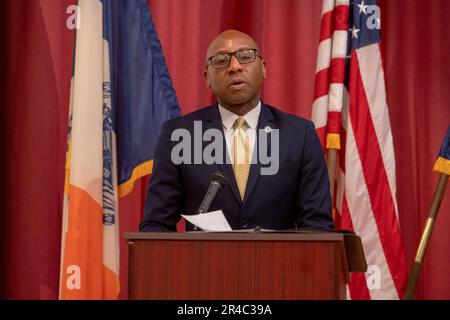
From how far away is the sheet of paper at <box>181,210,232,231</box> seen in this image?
241 centimetres

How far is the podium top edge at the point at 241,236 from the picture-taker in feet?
7.29

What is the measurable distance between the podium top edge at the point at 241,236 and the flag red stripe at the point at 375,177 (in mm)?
2124

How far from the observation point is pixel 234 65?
11.2ft

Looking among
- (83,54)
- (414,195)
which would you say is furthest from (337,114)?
(83,54)

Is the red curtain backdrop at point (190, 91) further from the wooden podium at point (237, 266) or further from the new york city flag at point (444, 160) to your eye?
the wooden podium at point (237, 266)

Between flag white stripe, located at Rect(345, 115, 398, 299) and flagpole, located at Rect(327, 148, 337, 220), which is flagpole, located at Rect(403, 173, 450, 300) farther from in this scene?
flagpole, located at Rect(327, 148, 337, 220)

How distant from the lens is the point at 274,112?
11.5ft

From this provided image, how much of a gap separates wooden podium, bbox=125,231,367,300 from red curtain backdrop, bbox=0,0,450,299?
96.3 inches

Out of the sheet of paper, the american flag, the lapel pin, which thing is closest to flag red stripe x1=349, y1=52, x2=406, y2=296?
the american flag

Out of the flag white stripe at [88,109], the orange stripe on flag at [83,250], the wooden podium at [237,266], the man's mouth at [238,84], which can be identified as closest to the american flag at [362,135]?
the man's mouth at [238,84]

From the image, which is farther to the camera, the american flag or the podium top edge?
the american flag

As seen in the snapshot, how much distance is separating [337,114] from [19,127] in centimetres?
200

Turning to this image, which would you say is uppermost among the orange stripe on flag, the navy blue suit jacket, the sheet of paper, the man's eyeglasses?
the man's eyeglasses
